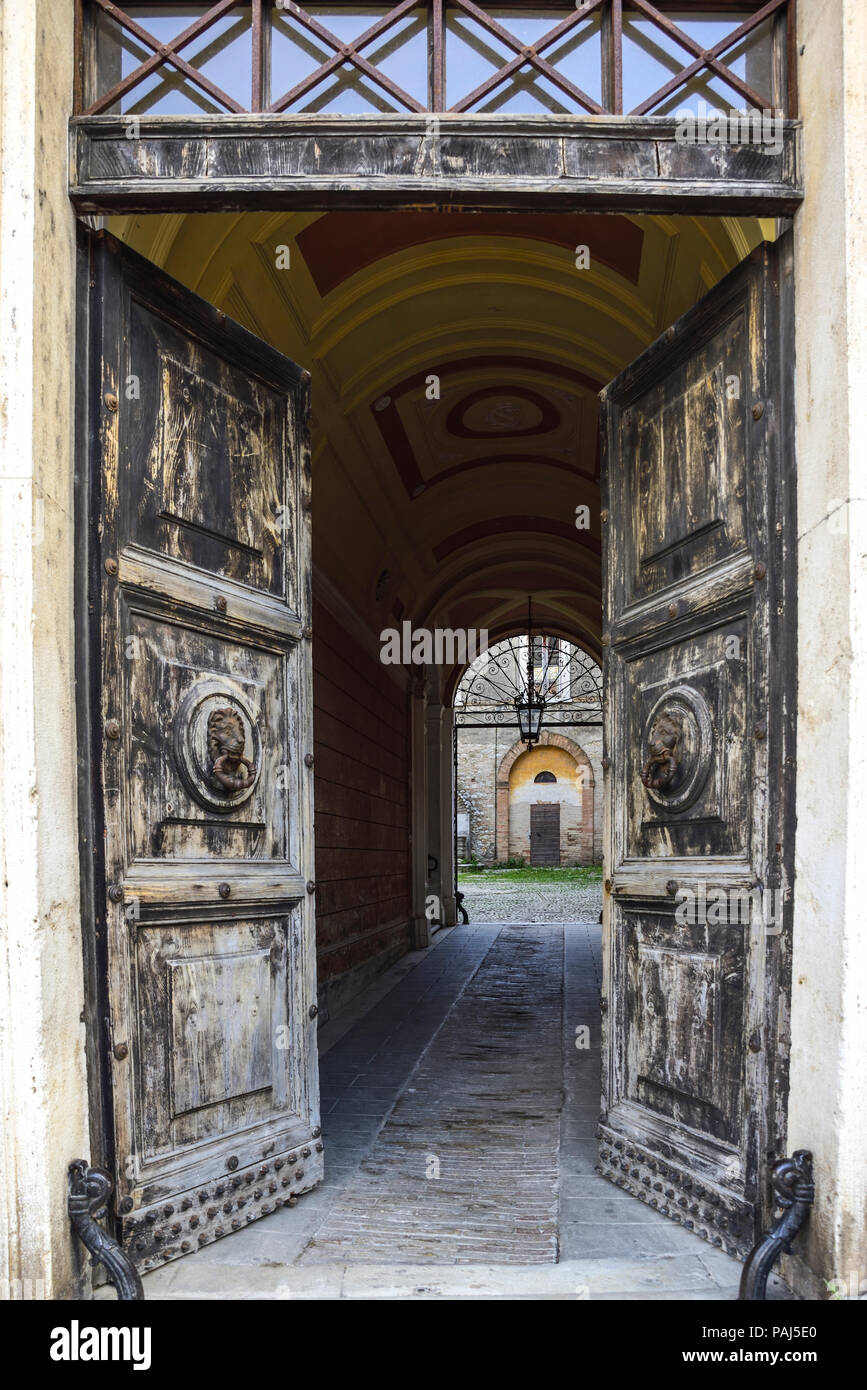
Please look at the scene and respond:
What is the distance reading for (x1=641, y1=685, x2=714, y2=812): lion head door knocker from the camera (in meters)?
3.43

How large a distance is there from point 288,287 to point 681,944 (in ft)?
12.7

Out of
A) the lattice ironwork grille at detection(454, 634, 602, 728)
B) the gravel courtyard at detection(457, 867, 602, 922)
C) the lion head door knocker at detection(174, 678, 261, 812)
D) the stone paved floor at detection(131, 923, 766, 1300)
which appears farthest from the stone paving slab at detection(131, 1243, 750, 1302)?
the lattice ironwork grille at detection(454, 634, 602, 728)

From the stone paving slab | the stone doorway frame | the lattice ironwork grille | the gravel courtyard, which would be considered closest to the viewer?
the stone doorway frame

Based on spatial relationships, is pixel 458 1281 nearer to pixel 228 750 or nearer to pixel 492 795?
pixel 228 750

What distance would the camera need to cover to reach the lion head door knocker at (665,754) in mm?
3523

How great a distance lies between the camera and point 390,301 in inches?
242

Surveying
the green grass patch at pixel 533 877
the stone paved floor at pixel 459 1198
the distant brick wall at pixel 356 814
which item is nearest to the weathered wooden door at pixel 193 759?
the stone paved floor at pixel 459 1198

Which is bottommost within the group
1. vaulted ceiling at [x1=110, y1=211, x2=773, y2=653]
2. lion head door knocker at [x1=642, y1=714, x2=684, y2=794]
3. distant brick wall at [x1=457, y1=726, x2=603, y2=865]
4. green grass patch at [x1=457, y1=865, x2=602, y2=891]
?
green grass patch at [x1=457, y1=865, x2=602, y2=891]

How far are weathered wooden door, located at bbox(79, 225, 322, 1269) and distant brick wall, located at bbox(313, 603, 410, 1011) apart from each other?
9.76ft

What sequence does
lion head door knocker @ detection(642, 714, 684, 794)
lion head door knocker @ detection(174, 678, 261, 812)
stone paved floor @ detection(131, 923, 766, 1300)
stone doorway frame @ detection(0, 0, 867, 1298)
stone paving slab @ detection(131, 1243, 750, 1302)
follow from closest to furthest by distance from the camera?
stone doorway frame @ detection(0, 0, 867, 1298) → stone paving slab @ detection(131, 1243, 750, 1302) → stone paved floor @ detection(131, 923, 766, 1300) → lion head door knocker @ detection(174, 678, 261, 812) → lion head door knocker @ detection(642, 714, 684, 794)

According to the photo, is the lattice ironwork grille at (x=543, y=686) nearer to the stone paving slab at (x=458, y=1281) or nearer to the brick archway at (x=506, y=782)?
the brick archway at (x=506, y=782)

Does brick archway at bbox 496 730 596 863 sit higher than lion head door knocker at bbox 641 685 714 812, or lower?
lower

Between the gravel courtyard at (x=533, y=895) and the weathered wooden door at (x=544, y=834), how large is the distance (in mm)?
1030

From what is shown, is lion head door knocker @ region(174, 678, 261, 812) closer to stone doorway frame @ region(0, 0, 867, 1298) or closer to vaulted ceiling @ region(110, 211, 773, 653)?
stone doorway frame @ region(0, 0, 867, 1298)
